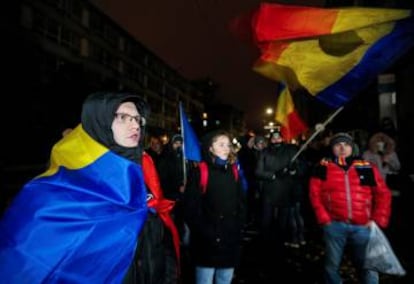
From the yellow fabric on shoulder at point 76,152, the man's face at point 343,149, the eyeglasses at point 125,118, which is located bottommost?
the yellow fabric on shoulder at point 76,152

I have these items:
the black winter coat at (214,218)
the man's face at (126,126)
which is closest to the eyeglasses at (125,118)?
the man's face at (126,126)

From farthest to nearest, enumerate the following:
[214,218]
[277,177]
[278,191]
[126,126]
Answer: [277,177]
[278,191]
[214,218]
[126,126]

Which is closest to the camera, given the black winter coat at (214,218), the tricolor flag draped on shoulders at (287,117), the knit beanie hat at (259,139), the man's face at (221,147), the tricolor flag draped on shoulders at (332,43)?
the black winter coat at (214,218)

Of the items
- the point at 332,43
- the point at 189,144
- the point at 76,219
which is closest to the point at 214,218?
the point at 76,219

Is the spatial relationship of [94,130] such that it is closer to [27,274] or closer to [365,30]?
[27,274]

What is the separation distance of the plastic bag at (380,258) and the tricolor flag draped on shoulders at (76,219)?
3140mm

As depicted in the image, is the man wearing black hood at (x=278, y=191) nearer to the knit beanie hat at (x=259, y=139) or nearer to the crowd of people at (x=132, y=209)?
the knit beanie hat at (x=259, y=139)

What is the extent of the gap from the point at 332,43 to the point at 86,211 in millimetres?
4487

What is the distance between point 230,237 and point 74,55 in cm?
3909

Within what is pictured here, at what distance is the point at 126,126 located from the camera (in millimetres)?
2434

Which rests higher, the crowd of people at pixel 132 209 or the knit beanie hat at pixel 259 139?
the knit beanie hat at pixel 259 139

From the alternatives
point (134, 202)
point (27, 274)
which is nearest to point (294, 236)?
point (134, 202)

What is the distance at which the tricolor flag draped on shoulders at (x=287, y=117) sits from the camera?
7.55 meters

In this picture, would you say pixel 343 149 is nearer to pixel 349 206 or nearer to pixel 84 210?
pixel 349 206
